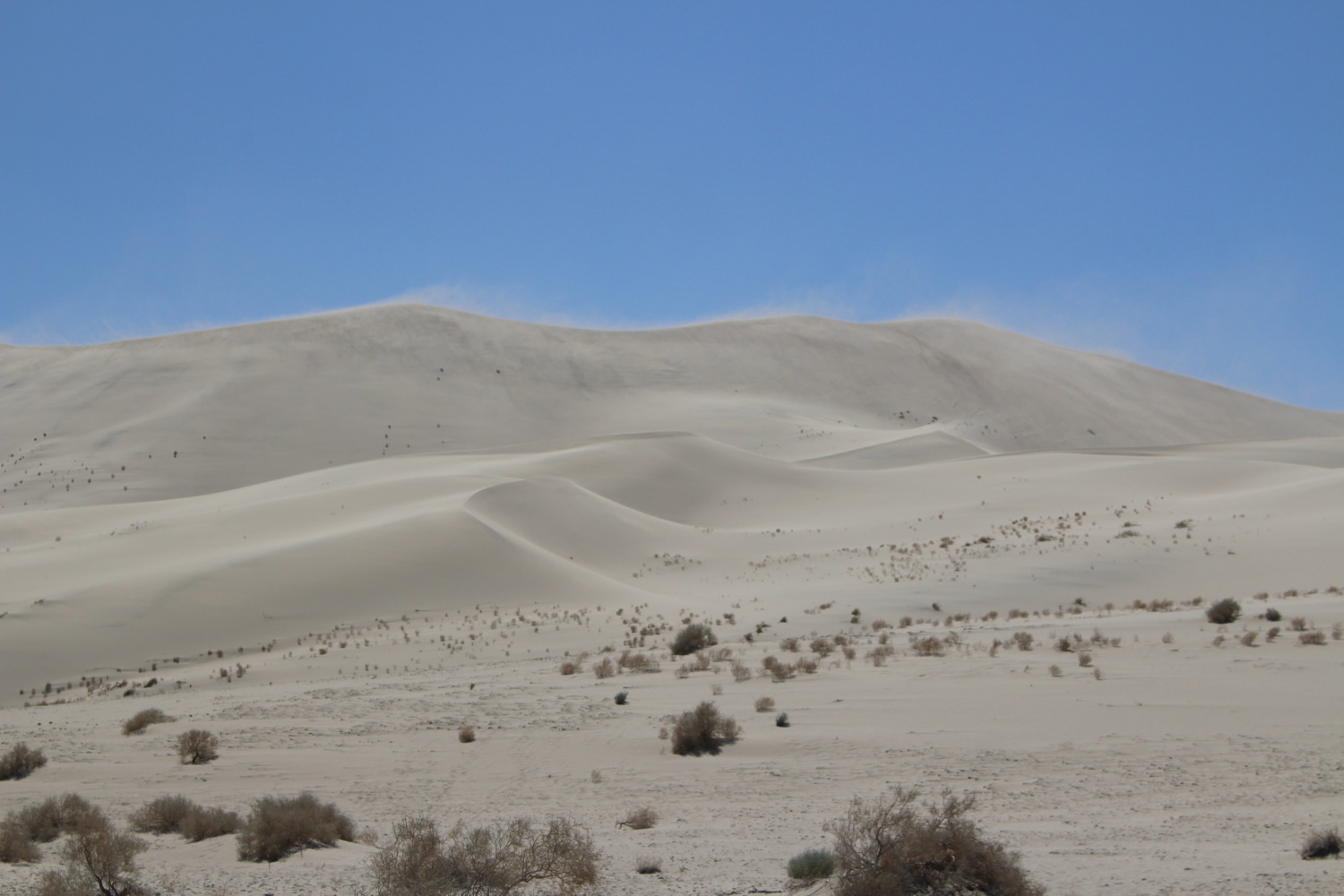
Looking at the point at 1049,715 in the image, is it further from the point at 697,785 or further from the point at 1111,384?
the point at 1111,384

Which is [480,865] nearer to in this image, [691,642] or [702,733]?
[702,733]

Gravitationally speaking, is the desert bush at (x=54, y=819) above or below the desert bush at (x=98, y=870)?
below

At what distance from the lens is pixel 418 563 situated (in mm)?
28328

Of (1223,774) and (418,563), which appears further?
(418,563)

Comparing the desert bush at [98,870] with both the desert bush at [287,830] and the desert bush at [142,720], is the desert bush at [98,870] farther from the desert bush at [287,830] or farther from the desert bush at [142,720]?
the desert bush at [142,720]

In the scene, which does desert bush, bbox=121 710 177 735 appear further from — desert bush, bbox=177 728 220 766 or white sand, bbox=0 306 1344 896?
desert bush, bbox=177 728 220 766

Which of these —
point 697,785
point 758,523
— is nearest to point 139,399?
point 758,523

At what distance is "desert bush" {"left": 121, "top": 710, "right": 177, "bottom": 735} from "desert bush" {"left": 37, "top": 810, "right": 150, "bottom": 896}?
7.08m

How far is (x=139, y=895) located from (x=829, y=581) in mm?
23977

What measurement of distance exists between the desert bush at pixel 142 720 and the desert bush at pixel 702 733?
7.29 meters

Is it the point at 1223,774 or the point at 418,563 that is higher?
the point at 418,563

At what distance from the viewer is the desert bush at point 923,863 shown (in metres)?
6.20

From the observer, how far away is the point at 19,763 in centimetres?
1128

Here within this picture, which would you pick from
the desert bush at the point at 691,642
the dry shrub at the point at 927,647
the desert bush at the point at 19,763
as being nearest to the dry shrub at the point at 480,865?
the desert bush at the point at 19,763
